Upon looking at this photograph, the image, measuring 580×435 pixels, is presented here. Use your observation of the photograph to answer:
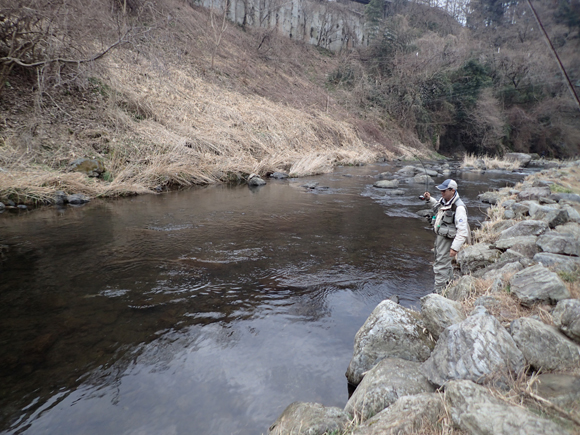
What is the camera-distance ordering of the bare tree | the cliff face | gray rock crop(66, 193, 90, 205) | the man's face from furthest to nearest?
the cliff face < the bare tree < gray rock crop(66, 193, 90, 205) < the man's face

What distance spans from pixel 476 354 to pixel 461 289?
1.82m

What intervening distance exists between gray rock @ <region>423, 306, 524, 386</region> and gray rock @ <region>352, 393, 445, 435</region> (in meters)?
0.25

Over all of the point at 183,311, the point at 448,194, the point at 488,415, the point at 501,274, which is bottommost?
the point at 183,311

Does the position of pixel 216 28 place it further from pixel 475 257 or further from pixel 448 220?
pixel 475 257

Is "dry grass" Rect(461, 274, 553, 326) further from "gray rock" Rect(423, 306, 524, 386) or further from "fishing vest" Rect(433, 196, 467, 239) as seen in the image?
"fishing vest" Rect(433, 196, 467, 239)

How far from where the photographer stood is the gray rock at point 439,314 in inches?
116

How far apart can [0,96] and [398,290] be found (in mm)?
12896

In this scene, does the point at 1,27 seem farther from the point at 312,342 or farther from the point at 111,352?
the point at 312,342

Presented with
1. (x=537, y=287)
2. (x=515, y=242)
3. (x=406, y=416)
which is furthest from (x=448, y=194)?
(x=406, y=416)

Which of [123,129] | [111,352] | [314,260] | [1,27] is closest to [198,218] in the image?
[314,260]

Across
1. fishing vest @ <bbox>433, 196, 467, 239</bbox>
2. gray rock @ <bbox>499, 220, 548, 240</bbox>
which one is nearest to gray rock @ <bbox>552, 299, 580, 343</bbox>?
fishing vest @ <bbox>433, 196, 467, 239</bbox>

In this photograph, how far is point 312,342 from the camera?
11.9 feet

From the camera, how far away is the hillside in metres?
10.6

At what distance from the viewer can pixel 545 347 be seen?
226 cm
